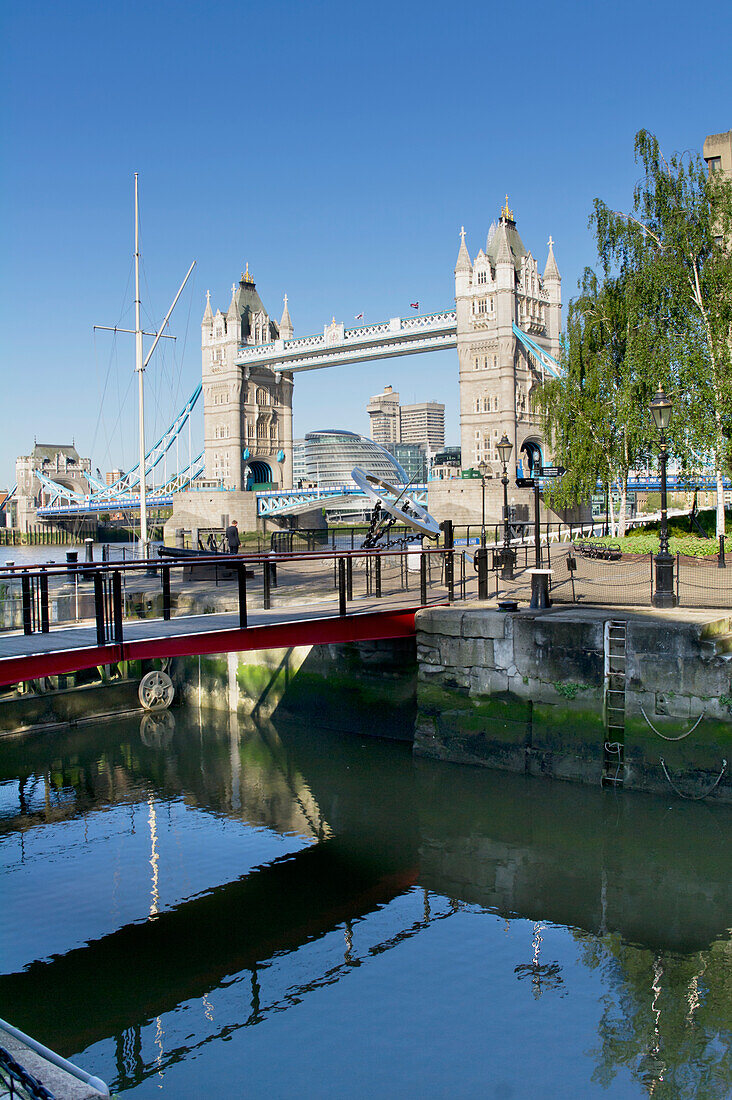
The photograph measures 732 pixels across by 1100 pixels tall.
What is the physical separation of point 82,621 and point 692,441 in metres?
19.6

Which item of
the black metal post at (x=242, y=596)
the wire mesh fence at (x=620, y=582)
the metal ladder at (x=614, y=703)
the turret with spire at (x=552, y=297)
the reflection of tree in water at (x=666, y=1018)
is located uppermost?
the turret with spire at (x=552, y=297)

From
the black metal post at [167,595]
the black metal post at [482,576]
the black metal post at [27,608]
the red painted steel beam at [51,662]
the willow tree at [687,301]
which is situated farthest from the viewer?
the willow tree at [687,301]

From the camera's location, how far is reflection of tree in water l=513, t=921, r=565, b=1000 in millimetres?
7859

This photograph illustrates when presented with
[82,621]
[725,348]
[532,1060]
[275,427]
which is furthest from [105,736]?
[275,427]

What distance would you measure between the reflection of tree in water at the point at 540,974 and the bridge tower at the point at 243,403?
78.2 m

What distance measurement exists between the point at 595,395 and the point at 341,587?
19204 millimetres

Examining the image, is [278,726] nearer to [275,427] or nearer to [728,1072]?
[728,1072]

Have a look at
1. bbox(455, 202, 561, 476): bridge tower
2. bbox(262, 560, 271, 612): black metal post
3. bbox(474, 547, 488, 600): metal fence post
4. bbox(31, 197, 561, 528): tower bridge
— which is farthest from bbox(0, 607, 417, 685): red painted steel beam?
bbox(455, 202, 561, 476): bridge tower

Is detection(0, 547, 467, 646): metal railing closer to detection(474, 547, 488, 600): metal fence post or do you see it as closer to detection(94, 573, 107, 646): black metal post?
detection(94, 573, 107, 646): black metal post

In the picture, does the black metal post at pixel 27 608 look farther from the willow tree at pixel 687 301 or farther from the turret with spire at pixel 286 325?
the turret with spire at pixel 286 325

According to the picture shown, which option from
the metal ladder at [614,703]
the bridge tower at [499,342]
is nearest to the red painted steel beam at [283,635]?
the metal ladder at [614,703]

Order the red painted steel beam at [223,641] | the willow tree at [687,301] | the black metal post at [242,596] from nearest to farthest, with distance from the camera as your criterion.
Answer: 1. the red painted steel beam at [223,641]
2. the black metal post at [242,596]
3. the willow tree at [687,301]

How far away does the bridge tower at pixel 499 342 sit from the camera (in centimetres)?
6203

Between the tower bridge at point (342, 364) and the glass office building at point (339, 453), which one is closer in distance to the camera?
the tower bridge at point (342, 364)
